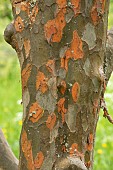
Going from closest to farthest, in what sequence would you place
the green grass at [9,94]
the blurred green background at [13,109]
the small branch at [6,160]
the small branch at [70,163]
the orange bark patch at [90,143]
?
the small branch at [70,163] → the orange bark patch at [90,143] → the small branch at [6,160] → the blurred green background at [13,109] → the green grass at [9,94]

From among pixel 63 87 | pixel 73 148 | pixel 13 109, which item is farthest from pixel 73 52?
pixel 13 109

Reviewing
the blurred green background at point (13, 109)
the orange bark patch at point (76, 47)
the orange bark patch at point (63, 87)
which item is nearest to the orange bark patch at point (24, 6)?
the orange bark patch at point (76, 47)

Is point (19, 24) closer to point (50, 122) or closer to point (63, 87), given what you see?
point (63, 87)

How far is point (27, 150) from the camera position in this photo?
2.10 metres

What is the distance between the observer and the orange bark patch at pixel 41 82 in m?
2.04

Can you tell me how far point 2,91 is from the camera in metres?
7.72

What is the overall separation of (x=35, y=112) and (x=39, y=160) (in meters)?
0.20

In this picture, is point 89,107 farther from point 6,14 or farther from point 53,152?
point 6,14

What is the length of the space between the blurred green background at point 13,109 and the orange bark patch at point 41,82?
1619 millimetres

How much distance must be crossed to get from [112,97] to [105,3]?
6.43ft

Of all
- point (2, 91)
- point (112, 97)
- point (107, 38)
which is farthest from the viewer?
point (2, 91)

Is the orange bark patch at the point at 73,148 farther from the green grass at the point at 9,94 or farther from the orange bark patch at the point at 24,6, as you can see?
the green grass at the point at 9,94

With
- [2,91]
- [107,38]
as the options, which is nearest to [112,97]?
[107,38]

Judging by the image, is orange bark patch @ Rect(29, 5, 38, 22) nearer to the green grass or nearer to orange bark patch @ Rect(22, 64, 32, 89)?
orange bark patch @ Rect(22, 64, 32, 89)
